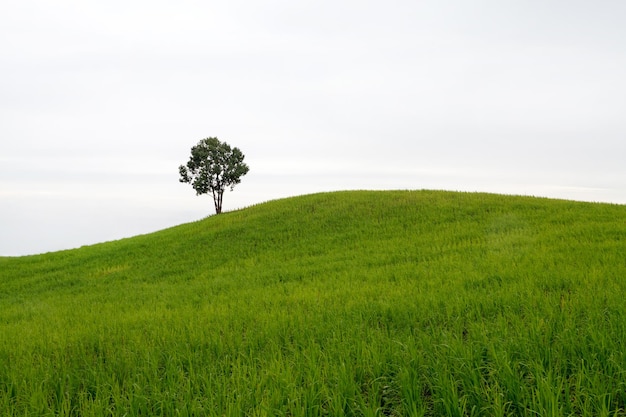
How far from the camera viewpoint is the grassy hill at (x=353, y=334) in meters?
3.76

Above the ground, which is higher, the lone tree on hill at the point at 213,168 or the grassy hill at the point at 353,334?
the lone tree on hill at the point at 213,168

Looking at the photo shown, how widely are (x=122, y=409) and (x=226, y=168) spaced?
52961mm

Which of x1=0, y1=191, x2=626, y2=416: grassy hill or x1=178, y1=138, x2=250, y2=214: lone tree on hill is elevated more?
x1=178, y1=138, x2=250, y2=214: lone tree on hill

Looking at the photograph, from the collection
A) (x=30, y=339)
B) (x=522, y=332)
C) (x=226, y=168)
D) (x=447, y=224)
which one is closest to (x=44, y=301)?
(x=30, y=339)

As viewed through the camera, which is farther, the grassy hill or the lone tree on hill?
the lone tree on hill

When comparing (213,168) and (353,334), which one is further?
(213,168)

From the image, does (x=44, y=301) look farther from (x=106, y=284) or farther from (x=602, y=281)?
(x=602, y=281)

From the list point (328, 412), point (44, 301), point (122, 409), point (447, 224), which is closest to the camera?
point (328, 412)

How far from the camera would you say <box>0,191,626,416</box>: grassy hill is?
3.76 m

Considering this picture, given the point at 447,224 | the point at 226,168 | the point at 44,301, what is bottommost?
the point at 44,301

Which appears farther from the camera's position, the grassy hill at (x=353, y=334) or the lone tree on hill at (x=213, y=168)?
the lone tree on hill at (x=213, y=168)

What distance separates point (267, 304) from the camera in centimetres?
966

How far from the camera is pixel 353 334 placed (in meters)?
5.81

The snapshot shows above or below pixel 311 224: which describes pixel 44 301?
below
